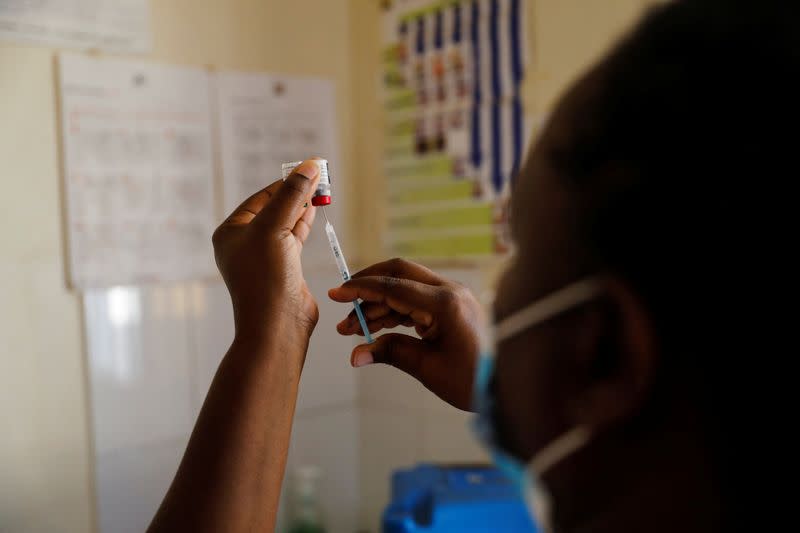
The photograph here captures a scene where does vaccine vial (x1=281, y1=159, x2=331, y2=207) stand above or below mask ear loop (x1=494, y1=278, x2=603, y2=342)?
above

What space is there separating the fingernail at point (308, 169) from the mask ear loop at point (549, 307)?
1.24 ft

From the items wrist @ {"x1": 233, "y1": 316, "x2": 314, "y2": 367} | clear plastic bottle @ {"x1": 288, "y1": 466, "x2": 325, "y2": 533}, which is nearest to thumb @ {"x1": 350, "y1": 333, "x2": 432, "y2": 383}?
wrist @ {"x1": 233, "y1": 316, "x2": 314, "y2": 367}

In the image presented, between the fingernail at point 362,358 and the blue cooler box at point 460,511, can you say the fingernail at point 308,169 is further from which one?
the blue cooler box at point 460,511

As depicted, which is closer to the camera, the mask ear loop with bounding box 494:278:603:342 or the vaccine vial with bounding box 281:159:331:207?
the mask ear loop with bounding box 494:278:603:342

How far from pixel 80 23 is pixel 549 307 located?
4.71 feet

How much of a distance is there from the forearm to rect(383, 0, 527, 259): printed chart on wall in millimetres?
994

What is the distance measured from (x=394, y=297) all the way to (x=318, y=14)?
1.31 m

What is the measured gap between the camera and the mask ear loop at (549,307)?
1.39ft

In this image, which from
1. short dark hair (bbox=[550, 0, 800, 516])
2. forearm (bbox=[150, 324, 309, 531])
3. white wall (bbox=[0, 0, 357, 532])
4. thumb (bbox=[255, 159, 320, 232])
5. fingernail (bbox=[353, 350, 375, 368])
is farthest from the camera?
white wall (bbox=[0, 0, 357, 532])

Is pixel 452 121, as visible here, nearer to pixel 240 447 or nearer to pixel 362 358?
pixel 362 358

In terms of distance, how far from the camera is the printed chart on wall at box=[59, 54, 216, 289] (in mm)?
1554

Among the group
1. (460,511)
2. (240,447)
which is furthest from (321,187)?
(460,511)

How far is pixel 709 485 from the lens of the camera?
15.7 inches

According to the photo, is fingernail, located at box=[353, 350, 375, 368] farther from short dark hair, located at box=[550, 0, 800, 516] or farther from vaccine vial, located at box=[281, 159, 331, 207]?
short dark hair, located at box=[550, 0, 800, 516]
